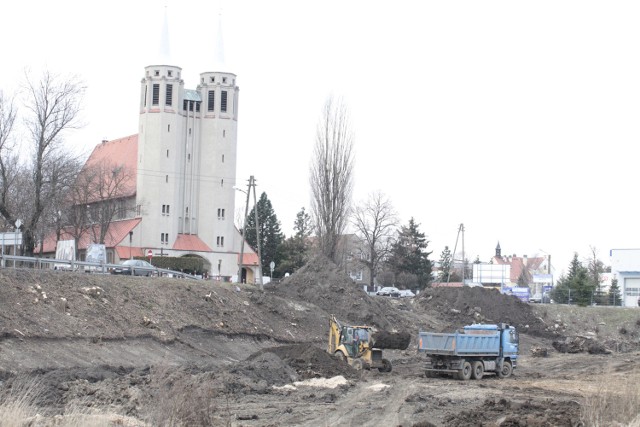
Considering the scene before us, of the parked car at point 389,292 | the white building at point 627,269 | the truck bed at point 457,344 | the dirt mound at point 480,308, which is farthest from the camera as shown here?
the parked car at point 389,292

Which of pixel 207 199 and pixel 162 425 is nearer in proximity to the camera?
pixel 162 425

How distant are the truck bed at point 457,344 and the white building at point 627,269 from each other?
55385 mm

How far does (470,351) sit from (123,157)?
68.4 m

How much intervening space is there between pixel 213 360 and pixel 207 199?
2208 inches

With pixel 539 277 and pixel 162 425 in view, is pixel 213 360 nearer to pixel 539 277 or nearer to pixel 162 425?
pixel 162 425

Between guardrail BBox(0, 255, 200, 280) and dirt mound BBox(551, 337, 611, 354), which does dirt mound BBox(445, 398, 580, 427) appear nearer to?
guardrail BBox(0, 255, 200, 280)

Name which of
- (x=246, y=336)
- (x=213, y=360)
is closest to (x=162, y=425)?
(x=213, y=360)

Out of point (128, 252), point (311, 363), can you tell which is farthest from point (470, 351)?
point (128, 252)

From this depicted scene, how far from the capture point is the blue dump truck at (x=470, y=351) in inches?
1439

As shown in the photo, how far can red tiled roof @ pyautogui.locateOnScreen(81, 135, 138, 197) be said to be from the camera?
92625mm

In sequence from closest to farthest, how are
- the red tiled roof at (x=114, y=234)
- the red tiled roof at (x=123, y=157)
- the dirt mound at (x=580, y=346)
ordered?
the dirt mound at (x=580, y=346)
the red tiled roof at (x=114, y=234)
the red tiled roof at (x=123, y=157)

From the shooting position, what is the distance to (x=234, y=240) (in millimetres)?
95125

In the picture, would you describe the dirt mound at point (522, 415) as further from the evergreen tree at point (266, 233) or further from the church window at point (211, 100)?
the evergreen tree at point (266, 233)

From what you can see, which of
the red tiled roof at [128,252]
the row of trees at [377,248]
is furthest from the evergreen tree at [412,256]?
the red tiled roof at [128,252]
